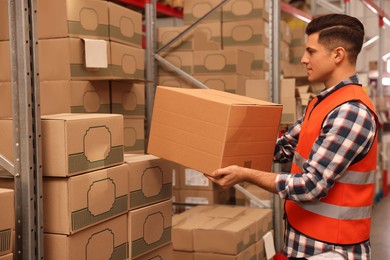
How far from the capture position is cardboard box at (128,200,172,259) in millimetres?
2580

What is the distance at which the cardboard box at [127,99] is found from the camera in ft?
12.3

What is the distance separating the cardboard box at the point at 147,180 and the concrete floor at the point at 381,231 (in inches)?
111

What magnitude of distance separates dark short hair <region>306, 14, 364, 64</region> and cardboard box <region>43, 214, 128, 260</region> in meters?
1.25

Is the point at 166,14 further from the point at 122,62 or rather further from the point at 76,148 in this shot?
the point at 76,148

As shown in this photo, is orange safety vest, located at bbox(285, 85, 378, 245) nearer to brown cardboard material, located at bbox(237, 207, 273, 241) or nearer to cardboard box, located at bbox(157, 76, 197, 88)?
brown cardboard material, located at bbox(237, 207, 273, 241)

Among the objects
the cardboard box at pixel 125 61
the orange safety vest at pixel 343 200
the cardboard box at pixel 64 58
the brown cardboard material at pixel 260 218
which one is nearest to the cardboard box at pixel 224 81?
the cardboard box at pixel 125 61

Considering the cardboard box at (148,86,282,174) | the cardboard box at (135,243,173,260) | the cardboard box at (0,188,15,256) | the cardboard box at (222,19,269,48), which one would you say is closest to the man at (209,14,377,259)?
the cardboard box at (148,86,282,174)

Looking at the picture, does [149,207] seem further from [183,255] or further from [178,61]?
[178,61]

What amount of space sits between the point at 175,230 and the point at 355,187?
1.79m

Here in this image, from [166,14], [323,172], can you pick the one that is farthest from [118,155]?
[166,14]

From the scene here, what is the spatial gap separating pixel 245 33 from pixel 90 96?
5.84 feet

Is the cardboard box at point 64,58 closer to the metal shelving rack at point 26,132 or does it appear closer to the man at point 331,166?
the metal shelving rack at point 26,132

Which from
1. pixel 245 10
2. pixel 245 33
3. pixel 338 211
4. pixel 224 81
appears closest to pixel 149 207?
pixel 338 211

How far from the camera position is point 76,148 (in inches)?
87.4
